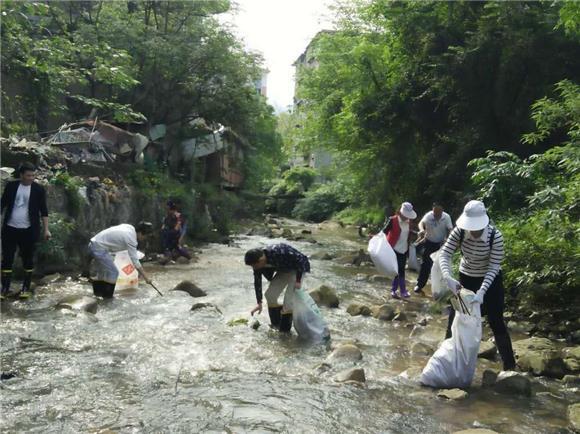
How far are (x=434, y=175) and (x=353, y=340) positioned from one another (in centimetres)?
981

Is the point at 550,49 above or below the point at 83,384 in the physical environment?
above

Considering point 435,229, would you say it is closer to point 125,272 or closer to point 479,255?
point 479,255

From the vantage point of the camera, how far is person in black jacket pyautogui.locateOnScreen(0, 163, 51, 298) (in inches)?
298

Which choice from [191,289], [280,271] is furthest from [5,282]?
[280,271]

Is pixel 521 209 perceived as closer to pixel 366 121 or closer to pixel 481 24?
pixel 481 24

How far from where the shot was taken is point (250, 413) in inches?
181

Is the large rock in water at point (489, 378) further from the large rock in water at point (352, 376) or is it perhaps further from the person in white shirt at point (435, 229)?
the person in white shirt at point (435, 229)

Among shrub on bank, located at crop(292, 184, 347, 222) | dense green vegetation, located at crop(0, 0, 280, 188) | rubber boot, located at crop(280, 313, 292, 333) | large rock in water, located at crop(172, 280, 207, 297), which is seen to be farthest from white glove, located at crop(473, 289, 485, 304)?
shrub on bank, located at crop(292, 184, 347, 222)

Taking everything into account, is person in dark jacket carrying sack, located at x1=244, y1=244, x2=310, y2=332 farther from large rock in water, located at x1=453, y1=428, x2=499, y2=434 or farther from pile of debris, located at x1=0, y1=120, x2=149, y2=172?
pile of debris, located at x1=0, y1=120, x2=149, y2=172

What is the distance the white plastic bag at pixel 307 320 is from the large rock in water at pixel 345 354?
543mm

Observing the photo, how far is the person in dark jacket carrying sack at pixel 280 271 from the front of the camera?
266 inches

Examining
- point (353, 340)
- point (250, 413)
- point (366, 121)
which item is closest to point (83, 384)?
point (250, 413)

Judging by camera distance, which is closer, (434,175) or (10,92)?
(10,92)

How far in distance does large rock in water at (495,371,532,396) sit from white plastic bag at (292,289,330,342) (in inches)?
87.3
